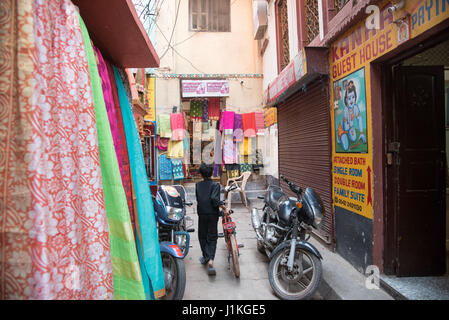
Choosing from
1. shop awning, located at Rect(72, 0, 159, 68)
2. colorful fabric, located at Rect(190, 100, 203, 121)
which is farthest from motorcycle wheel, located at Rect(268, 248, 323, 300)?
colorful fabric, located at Rect(190, 100, 203, 121)

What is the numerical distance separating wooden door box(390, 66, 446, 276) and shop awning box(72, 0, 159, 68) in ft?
10.0

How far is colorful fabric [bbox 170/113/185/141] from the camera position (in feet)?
32.0

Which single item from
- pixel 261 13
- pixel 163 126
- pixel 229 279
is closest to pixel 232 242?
pixel 229 279

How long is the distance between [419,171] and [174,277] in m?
3.25

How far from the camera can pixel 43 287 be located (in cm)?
101

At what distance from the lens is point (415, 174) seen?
11.4 feet

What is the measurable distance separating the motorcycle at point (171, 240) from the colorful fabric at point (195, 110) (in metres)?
6.34

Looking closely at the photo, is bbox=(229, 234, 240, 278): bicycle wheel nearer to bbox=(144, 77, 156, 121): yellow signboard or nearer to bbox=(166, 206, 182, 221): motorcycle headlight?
bbox=(166, 206, 182, 221): motorcycle headlight

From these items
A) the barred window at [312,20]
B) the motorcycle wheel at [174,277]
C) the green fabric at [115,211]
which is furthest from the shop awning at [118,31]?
the barred window at [312,20]

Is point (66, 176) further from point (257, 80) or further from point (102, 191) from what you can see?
point (257, 80)

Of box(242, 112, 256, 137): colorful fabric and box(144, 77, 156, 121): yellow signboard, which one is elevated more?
box(144, 77, 156, 121): yellow signboard

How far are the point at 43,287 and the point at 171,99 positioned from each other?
9.73m

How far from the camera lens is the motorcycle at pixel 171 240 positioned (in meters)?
3.14
